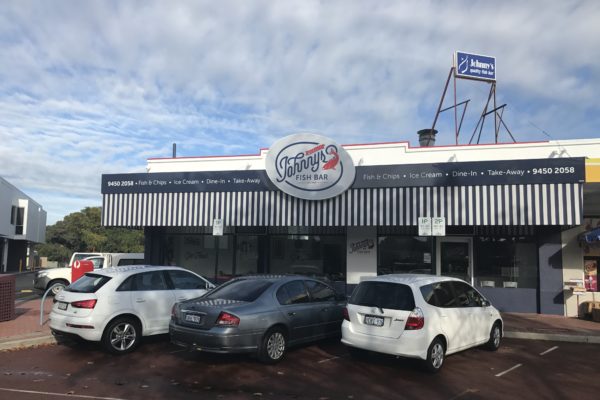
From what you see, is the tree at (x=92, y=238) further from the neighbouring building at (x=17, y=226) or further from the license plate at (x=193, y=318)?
the license plate at (x=193, y=318)

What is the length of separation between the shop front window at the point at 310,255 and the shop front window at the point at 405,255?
1.32 meters

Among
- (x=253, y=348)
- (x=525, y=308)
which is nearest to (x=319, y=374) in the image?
(x=253, y=348)

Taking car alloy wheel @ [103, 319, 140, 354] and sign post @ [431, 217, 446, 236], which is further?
sign post @ [431, 217, 446, 236]

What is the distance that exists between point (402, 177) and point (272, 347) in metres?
7.79

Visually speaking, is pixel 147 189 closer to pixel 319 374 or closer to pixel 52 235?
pixel 319 374

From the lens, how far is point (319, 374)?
25.9ft

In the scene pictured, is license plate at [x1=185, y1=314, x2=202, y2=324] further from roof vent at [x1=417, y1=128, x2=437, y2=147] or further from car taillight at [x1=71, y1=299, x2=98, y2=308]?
roof vent at [x1=417, y1=128, x2=437, y2=147]

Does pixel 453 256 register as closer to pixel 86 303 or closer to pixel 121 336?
pixel 121 336

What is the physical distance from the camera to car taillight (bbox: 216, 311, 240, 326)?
7.97m

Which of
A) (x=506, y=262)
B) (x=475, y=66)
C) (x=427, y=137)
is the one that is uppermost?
(x=475, y=66)

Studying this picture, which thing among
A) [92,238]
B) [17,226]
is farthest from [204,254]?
[92,238]

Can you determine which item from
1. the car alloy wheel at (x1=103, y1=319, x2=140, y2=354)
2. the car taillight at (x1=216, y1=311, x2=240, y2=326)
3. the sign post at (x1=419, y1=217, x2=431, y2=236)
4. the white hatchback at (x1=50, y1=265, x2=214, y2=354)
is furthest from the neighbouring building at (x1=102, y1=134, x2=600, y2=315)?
the car taillight at (x1=216, y1=311, x2=240, y2=326)

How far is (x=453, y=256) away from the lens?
52.2ft

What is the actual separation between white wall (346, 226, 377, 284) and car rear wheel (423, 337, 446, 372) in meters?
7.94
